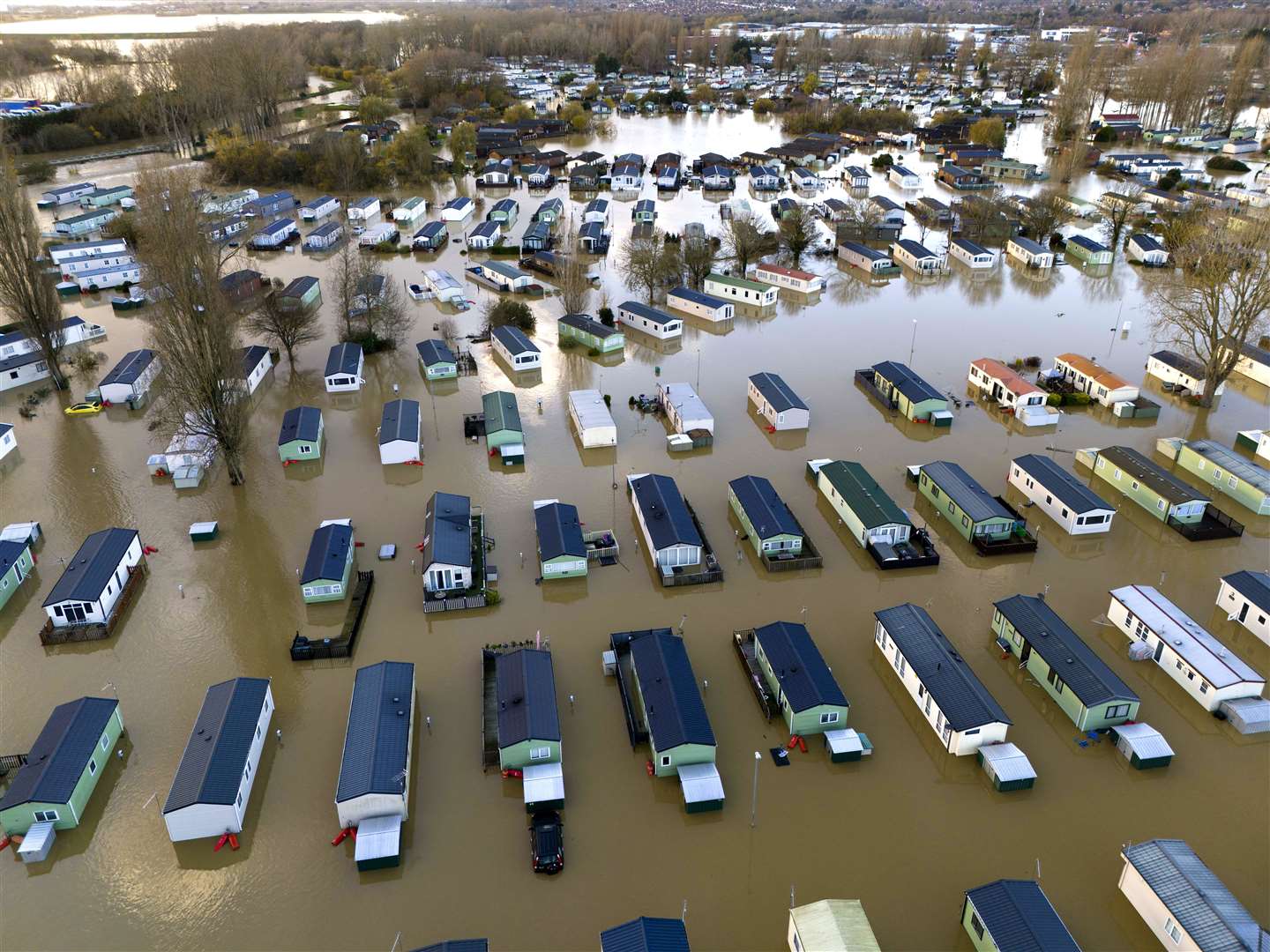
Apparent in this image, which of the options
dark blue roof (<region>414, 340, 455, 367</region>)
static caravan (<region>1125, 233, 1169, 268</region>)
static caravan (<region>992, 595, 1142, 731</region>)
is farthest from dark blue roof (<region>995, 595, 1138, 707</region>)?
static caravan (<region>1125, 233, 1169, 268</region>)

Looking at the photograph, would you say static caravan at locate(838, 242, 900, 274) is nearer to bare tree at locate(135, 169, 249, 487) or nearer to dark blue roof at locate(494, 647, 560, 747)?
bare tree at locate(135, 169, 249, 487)

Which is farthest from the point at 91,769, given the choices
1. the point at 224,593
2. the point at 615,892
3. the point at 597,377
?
the point at 597,377

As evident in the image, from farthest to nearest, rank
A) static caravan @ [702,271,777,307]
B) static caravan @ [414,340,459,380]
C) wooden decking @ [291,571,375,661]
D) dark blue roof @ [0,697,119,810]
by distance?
static caravan @ [702,271,777,307], static caravan @ [414,340,459,380], wooden decking @ [291,571,375,661], dark blue roof @ [0,697,119,810]

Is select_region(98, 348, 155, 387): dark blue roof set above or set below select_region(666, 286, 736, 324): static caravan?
above

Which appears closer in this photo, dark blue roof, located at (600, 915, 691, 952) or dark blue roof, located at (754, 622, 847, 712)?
dark blue roof, located at (600, 915, 691, 952)

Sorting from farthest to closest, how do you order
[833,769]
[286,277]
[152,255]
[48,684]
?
[286,277], [152,255], [48,684], [833,769]

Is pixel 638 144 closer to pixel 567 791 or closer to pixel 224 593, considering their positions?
pixel 224 593

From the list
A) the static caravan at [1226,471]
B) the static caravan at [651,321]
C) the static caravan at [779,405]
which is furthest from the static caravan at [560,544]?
the static caravan at [1226,471]
